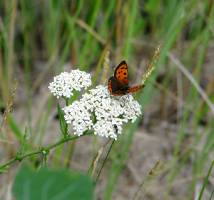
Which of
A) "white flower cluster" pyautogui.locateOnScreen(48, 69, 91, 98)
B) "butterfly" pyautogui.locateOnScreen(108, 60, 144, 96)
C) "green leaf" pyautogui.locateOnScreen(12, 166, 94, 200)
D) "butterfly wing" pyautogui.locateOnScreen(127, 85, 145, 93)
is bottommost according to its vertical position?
"green leaf" pyautogui.locateOnScreen(12, 166, 94, 200)

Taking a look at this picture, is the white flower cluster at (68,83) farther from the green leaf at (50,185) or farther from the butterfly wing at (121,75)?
the green leaf at (50,185)

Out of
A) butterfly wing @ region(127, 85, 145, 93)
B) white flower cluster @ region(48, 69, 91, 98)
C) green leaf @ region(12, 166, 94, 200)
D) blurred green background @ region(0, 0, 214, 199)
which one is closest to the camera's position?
green leaf @ region(12, 166, 94, 200)

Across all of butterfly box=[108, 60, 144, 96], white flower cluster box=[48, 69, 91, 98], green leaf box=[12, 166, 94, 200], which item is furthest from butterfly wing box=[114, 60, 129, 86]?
green leaf box=[12, 166, 94, 200]

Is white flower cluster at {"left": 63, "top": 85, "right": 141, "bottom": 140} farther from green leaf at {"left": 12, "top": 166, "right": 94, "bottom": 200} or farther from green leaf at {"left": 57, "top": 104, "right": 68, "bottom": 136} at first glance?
green leaf at {"left": 12, "top": 166, "right": 94, "bottom": 200}

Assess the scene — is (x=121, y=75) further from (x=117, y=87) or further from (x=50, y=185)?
(x=50, y=185)

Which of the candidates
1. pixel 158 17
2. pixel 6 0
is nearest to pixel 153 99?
pixel 158 17

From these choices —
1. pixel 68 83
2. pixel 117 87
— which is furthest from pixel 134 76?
pixel 117 87
